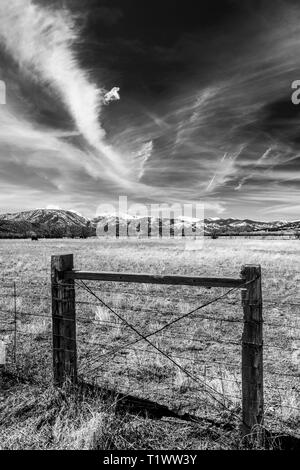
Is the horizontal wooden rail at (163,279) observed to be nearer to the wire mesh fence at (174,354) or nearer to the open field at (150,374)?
the wire mesh fence at (174,354)

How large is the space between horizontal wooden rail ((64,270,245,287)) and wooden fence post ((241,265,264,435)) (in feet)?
0.48

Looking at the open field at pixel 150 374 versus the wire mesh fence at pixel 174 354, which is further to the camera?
the wire mesh fence at pixel 174 354

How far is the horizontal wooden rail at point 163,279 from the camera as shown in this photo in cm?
390

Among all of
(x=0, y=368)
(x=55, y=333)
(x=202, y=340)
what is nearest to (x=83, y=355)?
(x=0, y=368)

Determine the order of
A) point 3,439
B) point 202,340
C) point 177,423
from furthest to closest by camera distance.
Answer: point 202,340 < point 177,423 < point 3,439

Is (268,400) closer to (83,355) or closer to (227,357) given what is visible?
(227,357)

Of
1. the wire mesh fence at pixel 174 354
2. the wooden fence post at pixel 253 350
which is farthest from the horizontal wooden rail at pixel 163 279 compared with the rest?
the wire mesh fence at pixel 174 354

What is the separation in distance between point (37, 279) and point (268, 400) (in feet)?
45.3

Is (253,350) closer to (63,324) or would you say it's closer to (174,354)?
(63,324)

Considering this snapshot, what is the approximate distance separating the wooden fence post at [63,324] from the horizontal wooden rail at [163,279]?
0.15 meters

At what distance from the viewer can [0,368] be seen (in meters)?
5.61

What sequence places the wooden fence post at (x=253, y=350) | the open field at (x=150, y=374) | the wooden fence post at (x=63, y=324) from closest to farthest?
the wooden fence post at (x=253, y=350) < the open field at (x=150, y=374) < the wooden fence post at (x=63, y=324)
